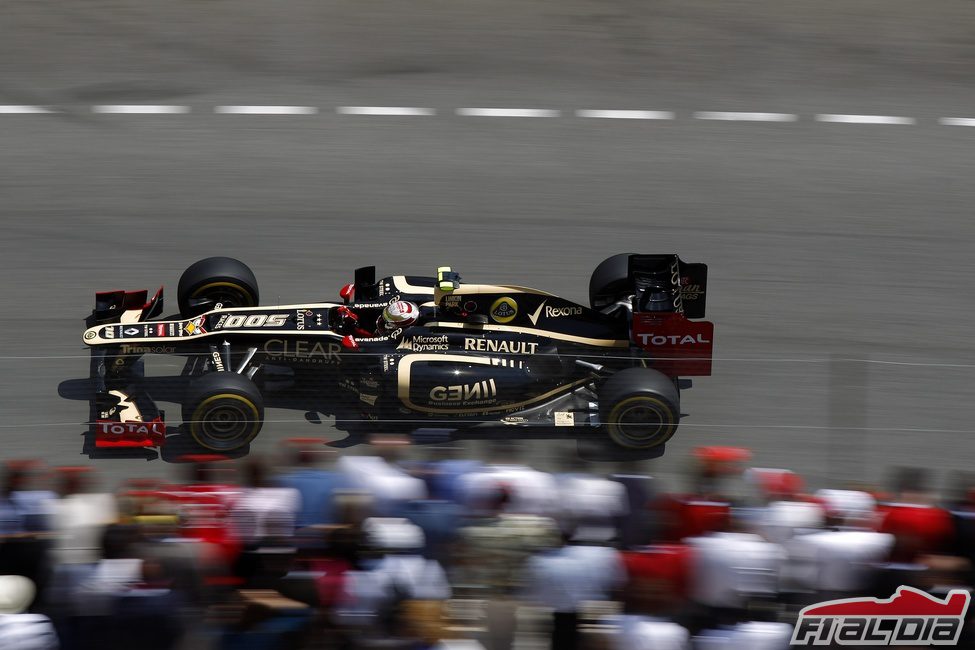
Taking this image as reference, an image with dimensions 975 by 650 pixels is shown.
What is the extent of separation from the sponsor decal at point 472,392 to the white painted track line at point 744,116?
7.08m

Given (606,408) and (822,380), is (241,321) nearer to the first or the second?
(606,408)

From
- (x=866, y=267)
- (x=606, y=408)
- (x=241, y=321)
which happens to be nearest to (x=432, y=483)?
(x=606, y=408)

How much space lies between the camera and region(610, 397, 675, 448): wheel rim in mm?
9289

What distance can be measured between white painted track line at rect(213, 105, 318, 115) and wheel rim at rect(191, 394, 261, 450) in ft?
23.2

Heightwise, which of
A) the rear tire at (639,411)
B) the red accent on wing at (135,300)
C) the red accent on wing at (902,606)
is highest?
the red accent on wing at (135,300)

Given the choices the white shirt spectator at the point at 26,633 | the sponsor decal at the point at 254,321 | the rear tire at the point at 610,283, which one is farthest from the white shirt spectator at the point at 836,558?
the rear tire at the point at 610,283

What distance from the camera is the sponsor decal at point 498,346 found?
392 inches

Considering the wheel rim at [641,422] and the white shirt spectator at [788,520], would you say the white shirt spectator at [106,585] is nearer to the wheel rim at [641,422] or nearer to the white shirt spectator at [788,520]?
the white shirt spectator at [788,520]

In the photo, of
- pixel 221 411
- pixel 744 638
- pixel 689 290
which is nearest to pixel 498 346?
pixel 689 290

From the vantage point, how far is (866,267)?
12.7m

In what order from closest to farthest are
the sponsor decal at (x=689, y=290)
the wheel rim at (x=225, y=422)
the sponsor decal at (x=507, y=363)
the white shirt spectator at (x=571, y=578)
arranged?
the white shirt spectator at (x=571, y=578) < the wheel rim at (x=225, y=422) < the sponsor decal at (x=507, y=363) < the sponsor decal at (x=689, y=290)

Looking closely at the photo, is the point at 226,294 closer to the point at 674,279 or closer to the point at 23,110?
the point at 674,279

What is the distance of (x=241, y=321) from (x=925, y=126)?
923cm

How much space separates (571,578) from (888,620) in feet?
5.45
